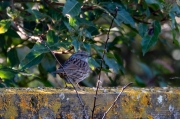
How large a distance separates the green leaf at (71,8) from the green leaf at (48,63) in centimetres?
101

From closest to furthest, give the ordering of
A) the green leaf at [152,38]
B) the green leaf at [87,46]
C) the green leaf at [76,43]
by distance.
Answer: the green leaf at [76,43] → the green leaf at [87,46] → the green leaf at [152,38]

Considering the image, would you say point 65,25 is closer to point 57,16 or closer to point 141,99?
point 57,16

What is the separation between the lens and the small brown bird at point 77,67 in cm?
545

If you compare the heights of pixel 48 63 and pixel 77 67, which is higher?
pixel 48 63

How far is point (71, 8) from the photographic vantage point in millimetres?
4441

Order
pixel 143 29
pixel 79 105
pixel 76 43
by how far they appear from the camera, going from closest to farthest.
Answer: pixel 79 105 < pixel 76 43 < pixel 143 29

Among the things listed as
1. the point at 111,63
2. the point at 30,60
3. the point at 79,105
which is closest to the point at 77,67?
the point at 111,63

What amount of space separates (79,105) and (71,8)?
1568 millimetres

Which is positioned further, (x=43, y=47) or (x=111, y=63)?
(x=111, y=63)

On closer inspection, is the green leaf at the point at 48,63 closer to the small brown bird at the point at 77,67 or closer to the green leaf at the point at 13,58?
the small brown bird at the point at 77,67

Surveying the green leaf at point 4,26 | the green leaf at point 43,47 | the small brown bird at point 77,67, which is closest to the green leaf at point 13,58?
the small brown bird at point 77,67

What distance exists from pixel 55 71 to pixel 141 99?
203 centimetres

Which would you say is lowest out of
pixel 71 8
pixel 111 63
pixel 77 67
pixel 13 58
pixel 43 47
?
pixel 77 67

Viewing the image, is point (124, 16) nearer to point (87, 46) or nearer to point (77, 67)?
point (87, 46)
